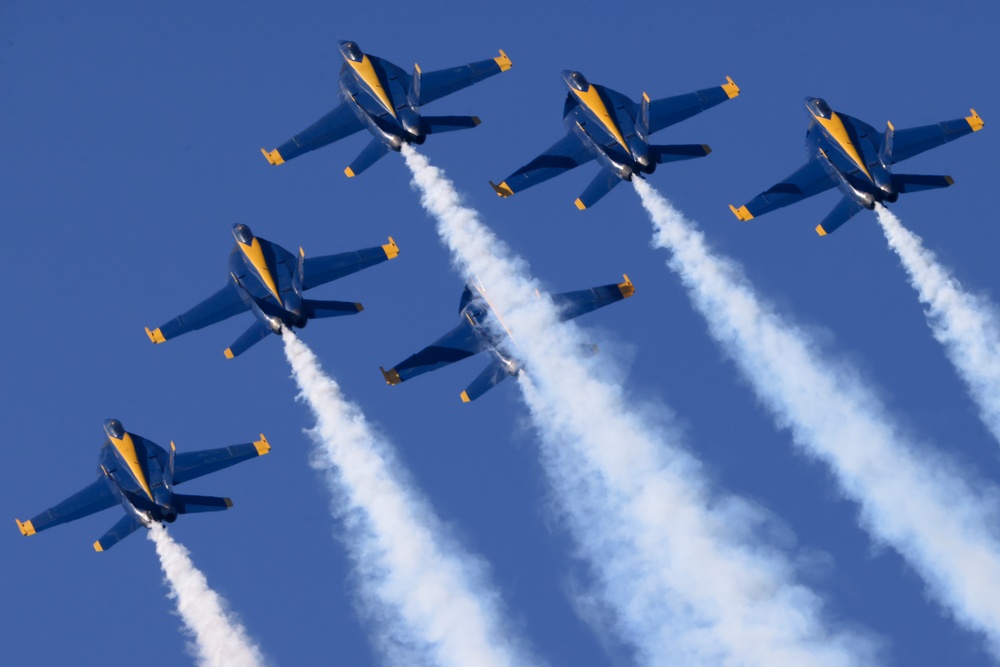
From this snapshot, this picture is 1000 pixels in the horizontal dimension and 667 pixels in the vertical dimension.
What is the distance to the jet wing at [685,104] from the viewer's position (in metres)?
120

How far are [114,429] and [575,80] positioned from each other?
33.9 m

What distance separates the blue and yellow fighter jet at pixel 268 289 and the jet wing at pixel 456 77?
1034 centimetres

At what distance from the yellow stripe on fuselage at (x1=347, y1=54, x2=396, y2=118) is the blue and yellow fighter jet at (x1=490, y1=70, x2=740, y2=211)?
7.84 meters

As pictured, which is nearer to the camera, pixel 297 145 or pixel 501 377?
pixel 501 377

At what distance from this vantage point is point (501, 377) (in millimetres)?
113438

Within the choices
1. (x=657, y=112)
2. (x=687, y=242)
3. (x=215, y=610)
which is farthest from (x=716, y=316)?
A: (x=215, y=610)

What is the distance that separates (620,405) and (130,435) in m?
27.9

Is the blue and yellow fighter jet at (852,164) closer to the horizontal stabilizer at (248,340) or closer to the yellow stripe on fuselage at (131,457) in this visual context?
the horizontal stabilizer at (248,340)

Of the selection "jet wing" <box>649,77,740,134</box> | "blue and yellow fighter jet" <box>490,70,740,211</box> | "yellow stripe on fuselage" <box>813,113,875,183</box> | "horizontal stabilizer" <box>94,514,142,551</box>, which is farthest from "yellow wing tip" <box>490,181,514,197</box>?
"horizontal stabilizer" <box>94,514,142,551</box>

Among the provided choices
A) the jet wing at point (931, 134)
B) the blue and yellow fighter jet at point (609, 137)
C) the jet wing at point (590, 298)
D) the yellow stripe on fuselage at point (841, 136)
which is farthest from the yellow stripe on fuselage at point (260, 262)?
the jet wing at point (931, 134)

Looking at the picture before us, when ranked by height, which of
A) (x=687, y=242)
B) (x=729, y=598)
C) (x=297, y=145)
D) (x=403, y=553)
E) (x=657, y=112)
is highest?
(x=297, y=145)

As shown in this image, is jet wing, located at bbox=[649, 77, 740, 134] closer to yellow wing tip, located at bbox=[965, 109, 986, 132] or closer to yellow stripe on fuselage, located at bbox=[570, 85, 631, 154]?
yellow stripe on fuselage, located at bbox=[570, 85, 631, 154]

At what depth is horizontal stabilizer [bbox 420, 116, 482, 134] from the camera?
4606 inches

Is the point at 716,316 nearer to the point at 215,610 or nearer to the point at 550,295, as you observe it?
the point at 550,295
